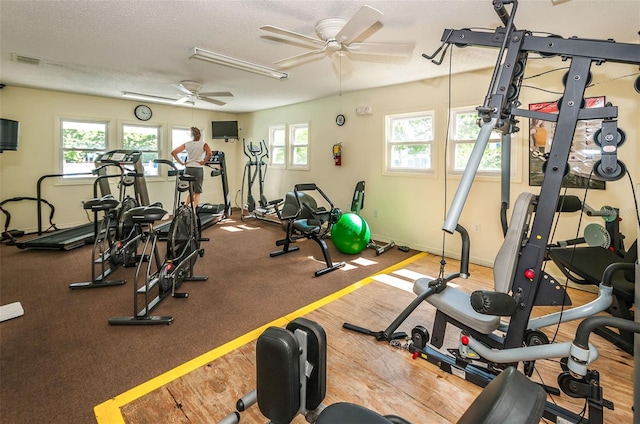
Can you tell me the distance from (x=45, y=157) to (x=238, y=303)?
17.0ft

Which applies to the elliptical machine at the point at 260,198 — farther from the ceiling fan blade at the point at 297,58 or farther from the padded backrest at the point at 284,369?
the padded backrest at the point at 284,369

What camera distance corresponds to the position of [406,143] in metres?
4.78

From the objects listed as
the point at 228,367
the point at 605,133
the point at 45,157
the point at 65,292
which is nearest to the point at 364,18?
the point at 605,133

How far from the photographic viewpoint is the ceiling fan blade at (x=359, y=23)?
199 cm

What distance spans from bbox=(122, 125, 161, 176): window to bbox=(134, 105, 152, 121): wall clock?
199 millimetres

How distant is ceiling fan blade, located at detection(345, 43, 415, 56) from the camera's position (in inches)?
103

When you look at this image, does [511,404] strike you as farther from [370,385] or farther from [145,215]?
[145,215]

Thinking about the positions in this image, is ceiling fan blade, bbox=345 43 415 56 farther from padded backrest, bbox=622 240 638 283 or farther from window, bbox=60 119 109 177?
window, bbox=60 119 109 177

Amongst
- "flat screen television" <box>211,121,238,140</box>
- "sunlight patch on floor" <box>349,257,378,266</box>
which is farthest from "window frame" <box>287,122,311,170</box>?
"sunlight patch on floor" <box>349,257,378,266</box>

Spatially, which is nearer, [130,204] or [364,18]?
[364,18]

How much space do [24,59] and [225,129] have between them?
153 inches

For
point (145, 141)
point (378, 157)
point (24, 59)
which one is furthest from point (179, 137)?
point (378, 157)

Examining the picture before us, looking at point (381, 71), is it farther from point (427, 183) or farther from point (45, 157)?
point (45, 157)

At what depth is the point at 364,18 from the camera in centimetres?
208
